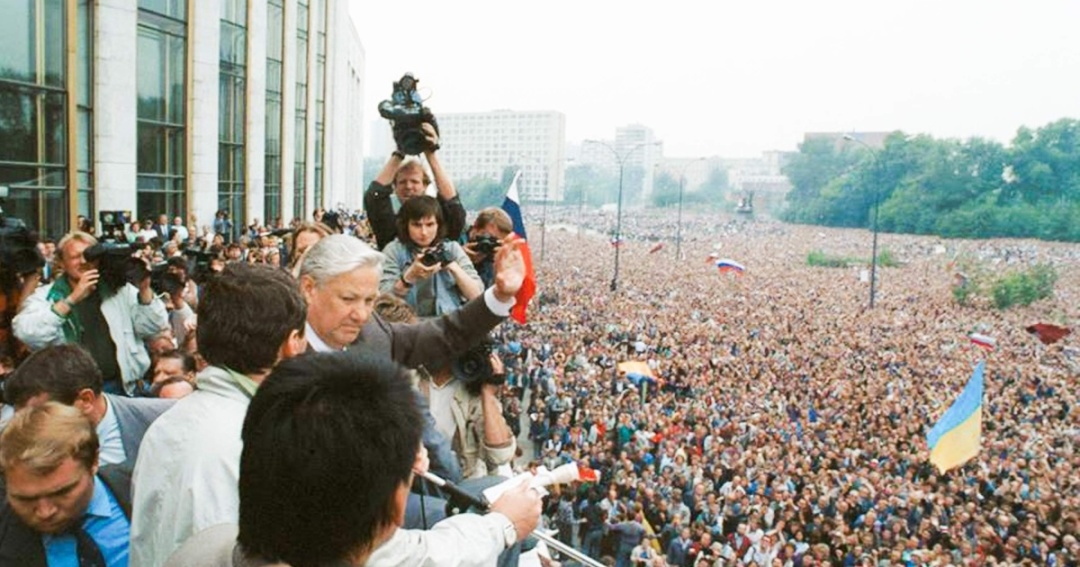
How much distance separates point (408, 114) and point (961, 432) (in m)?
12.1

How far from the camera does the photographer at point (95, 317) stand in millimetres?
4402

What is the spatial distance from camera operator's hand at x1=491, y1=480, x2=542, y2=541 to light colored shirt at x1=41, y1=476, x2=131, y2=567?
3.64ft

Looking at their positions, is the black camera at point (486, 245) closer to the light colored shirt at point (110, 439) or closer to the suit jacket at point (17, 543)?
the light colored shirt at point (110, 439)

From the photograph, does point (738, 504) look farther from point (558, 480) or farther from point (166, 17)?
point (166, 17)

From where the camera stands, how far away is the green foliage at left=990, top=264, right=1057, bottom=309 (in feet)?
136

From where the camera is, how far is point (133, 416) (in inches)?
121

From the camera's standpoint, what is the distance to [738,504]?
1250 centimetres

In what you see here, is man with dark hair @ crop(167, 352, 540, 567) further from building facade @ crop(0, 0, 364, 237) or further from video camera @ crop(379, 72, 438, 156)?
building facade @ crop(0, 0, 364, 237)

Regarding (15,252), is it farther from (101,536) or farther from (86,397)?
(101,536)

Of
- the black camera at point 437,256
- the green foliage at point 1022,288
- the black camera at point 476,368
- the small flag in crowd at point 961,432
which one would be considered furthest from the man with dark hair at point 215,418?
the green foliage at point 1022,288

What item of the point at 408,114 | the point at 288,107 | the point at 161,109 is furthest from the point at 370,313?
the point at 288,107

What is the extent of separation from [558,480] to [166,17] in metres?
17.7

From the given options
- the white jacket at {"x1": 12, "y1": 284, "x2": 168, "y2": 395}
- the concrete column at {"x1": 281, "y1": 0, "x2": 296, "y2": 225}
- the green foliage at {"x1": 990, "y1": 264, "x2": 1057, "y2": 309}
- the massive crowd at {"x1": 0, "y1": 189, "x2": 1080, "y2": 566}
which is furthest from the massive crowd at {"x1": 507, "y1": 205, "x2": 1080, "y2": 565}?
the concrete column at {"x1": 281, "y1": 0, "x2": 296, "y2": 225}

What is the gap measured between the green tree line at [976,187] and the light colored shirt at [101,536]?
75.7m
